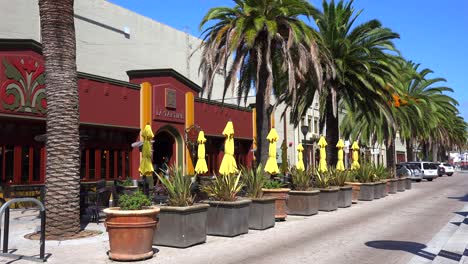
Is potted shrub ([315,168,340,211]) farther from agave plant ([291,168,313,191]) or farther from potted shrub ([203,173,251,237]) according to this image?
potted shrub ([203,173,251,237])

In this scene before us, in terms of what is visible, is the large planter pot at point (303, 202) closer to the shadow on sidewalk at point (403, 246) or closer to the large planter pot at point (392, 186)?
the shadow on sidewalk at point (403, 246)

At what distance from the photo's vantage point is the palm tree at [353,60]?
22.8m

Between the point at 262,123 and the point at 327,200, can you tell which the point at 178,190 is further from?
the point at 262,123

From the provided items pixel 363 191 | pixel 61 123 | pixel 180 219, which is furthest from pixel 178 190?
pixel 363 191

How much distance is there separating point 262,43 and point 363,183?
782cm

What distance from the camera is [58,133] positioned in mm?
11047

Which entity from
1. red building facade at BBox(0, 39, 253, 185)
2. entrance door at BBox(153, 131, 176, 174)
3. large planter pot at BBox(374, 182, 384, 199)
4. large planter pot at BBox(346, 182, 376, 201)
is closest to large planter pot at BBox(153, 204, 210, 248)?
red building facade at BBox(0, 39, 253, 185)

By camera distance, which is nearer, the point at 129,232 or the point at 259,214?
the point at 129,232

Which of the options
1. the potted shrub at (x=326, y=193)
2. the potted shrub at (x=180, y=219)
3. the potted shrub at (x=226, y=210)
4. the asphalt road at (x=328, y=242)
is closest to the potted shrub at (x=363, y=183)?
the potted shrub at (x=326, y=193)

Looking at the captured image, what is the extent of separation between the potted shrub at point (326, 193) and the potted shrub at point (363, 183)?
3415 millimetres

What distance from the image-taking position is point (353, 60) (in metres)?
23.0

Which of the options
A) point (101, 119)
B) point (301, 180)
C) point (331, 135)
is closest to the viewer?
point (301, 180)

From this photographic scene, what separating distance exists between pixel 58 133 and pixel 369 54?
52.1 feet

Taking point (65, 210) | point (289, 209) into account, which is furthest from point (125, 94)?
point (65, 210)
